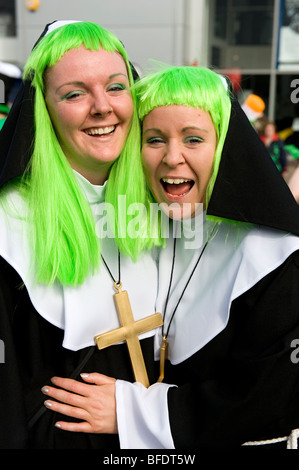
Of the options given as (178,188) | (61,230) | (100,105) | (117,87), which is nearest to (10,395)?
(61,230)

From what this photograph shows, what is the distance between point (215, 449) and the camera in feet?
5.62

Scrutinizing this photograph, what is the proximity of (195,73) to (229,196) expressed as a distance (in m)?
0.48

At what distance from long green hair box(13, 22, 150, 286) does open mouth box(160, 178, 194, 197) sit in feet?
0.85

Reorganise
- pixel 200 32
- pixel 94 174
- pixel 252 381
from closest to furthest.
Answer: pixel 252 381 < pixel 94 174 < pixel 200 32

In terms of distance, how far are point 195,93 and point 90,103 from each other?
1.29ft

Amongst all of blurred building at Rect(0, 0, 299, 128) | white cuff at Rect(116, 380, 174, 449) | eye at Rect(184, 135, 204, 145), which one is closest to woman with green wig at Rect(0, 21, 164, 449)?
white cuff at Rect(116, 380, 174, 449)

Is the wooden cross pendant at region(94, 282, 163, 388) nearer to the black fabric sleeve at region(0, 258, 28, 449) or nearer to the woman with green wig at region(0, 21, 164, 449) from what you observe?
the woman with green wig at region(0, 21, 164, 449)

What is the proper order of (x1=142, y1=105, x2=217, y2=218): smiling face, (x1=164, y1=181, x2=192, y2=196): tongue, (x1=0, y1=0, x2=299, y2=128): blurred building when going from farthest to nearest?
(x1=0, y1=0, x2=299, y2=128): blurred building < (x1=164, y1=181, x2=192, y2=196): tongue < (x1=142, y1=105, x2=217, y2=218): smiling face

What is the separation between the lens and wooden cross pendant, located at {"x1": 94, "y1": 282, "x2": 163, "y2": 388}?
1.81 m

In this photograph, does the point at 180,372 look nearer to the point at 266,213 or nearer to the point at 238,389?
the point at 238,389

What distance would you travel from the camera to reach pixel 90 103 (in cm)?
177

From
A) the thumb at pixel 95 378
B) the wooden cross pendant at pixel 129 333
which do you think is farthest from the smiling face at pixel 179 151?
the thumb at pixel 95 378

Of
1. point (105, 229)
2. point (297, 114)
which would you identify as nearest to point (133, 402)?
point (105, 229)

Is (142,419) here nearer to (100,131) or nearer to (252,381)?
(252,381)
